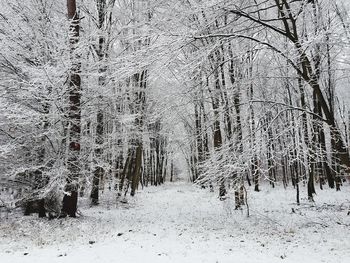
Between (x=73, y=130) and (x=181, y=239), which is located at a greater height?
(x=73, y=130)

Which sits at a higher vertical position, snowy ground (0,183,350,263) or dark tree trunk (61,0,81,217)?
dark tree trunk (61,0,81,217)

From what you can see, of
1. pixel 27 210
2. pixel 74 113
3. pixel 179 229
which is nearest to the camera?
pixel 179 229

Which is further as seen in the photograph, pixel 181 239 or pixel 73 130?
pixel 73 130

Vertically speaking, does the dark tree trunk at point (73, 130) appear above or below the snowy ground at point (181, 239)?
above

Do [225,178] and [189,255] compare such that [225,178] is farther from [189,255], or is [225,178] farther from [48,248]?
[48,248]

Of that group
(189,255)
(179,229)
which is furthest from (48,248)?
(179,229)

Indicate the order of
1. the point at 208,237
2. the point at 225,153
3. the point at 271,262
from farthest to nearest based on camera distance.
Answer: the point at 208,237
the point at 225,153
the point at 271,262

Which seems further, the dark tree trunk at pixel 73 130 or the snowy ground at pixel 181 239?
the dark tree trunk at pixel 73 130

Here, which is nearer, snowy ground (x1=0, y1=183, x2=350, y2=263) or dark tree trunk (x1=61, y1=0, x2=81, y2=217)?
snowy ground (x1=0, y1=183, x2=350, y2=263)

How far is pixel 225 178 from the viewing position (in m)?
6.92

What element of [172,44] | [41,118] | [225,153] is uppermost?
[172,44]

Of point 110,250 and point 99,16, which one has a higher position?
point 99,16

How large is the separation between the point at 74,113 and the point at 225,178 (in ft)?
18.7

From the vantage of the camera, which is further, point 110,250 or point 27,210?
point 27,210
